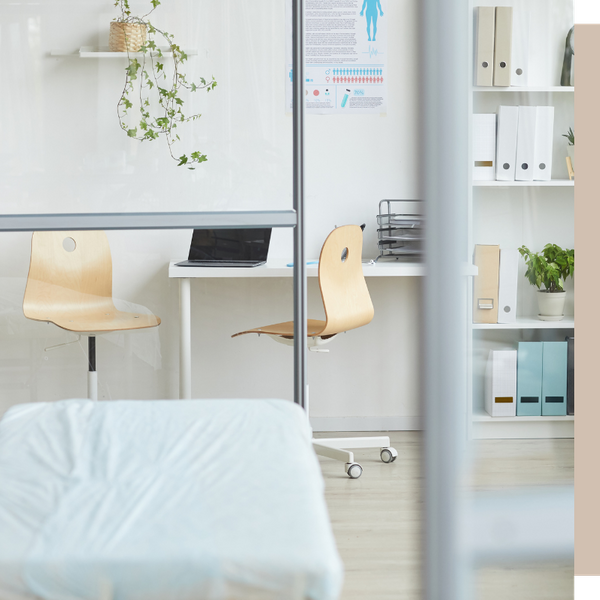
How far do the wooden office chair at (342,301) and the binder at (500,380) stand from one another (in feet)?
6.24

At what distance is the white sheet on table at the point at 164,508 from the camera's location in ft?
2.81

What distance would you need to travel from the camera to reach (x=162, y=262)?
197cm

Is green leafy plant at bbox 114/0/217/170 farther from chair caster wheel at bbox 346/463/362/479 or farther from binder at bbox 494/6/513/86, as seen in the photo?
binder at bbox 494/6/513/86

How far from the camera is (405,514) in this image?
7.06 feet

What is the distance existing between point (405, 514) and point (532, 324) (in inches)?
71.2

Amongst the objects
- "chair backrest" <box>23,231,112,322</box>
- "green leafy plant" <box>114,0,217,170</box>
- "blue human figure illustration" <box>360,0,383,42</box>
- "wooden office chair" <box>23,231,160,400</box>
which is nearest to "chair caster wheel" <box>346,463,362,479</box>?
"wooden office chair" <box>23,231,160,400</box>

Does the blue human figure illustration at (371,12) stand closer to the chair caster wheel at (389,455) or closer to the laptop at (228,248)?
the laptop at (228,248)

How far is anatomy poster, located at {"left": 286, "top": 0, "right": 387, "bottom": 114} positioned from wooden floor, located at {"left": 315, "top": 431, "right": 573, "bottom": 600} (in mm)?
1402

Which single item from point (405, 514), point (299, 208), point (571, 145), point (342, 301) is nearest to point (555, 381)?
point (571, 145)

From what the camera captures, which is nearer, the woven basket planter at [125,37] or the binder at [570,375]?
the binder at [570,375]

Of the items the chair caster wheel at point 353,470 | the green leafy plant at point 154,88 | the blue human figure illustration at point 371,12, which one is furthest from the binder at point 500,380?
the blue human figure illustration at point 371,12

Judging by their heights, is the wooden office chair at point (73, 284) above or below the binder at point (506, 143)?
below

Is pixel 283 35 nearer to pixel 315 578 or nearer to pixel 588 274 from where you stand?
pixel 315 578

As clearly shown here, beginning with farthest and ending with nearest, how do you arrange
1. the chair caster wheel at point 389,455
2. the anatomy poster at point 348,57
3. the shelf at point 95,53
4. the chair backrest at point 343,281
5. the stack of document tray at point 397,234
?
the anatomy poster at point 348,57, the stack of document tray at point 397,234, the chair caster wheel at point 389,455, the chair backrest at point 343,281, the shelf at point 95,53
